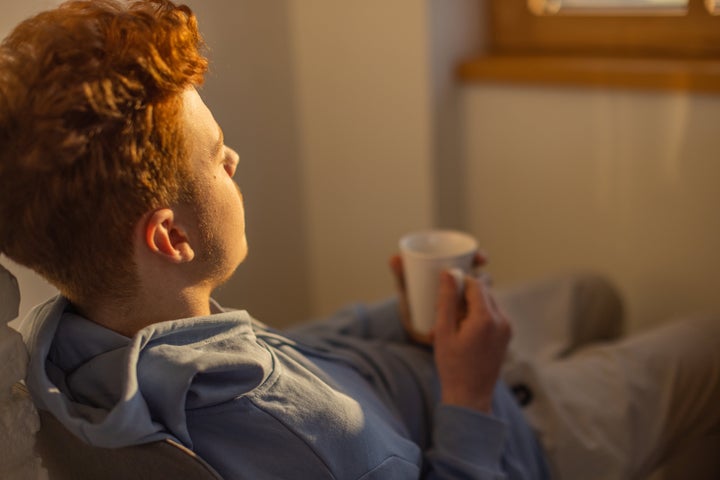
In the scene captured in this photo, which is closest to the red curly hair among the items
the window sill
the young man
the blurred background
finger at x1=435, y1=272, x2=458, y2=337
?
the young man

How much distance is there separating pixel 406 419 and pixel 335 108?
3.31 ft

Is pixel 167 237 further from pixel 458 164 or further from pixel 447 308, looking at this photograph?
pixel 458 164

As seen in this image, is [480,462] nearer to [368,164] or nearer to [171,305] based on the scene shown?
[171,305]

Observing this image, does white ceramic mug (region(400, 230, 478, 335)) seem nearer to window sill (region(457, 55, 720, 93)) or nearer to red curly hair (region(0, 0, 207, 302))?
red curly hair (region(0, 0, 207, 302))

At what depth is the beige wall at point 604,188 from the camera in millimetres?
1609

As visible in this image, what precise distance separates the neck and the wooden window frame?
44.9 inches

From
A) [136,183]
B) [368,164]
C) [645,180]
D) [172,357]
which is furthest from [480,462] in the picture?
[368,164]

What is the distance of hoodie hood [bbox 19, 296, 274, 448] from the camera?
70cm

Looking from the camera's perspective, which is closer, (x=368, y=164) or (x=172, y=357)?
(x=172, y=357)

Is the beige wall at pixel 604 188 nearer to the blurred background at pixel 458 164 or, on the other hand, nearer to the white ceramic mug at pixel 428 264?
the blurred background at pixel 458 164

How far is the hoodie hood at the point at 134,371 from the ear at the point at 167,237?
0.21 ft

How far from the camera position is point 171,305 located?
0.80 meters

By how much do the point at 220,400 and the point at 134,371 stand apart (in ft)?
0.30

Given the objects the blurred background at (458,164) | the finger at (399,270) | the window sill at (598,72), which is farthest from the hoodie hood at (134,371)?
the window sill at (598,72)
